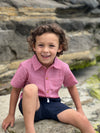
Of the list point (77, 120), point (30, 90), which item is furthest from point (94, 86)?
point (30, 90)

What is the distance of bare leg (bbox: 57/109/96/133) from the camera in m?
2.21

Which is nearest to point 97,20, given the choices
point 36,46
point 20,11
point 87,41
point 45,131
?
point 87,41

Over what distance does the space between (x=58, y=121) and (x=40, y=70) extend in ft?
1.90

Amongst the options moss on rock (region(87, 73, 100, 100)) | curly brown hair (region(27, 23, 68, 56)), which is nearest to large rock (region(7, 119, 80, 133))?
curly brown hair (region(27, 23, 68, 56))

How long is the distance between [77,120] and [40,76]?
59cm

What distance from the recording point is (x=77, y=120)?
87.3 inches

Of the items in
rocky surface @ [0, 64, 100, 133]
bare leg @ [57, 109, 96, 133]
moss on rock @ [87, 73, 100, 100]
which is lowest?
moss on rock @ [87, 73, 100, 100]

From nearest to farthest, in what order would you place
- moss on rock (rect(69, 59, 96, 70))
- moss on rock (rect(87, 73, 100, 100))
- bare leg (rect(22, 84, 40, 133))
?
bare leg (rect(22, 84, 40, 133)) < moss on rock (rect(87, 73, 100, 100)) < moss on rock (rect(69, 59, 96, 70))

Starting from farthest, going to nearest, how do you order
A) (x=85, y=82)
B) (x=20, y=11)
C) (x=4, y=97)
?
(x=85, y=82) → (x=20, y=11) → (x=4, y=97)

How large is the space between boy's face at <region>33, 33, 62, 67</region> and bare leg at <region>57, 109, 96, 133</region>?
574mm

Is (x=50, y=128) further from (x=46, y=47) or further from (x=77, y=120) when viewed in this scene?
(x=46, y=47)

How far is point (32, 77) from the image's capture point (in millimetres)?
2311

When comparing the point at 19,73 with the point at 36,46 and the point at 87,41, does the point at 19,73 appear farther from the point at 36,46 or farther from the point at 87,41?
the point at 87,41

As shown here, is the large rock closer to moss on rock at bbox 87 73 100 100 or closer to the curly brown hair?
the curly brown hair
